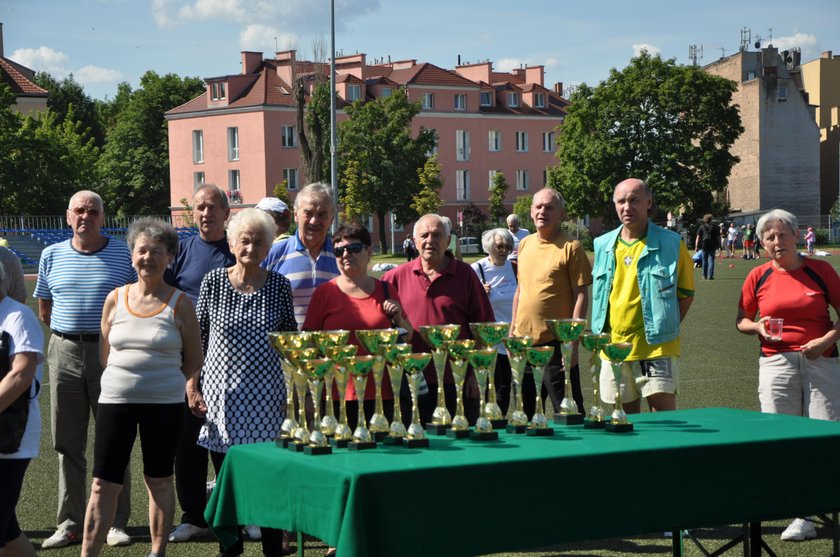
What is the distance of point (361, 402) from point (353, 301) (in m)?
1.64

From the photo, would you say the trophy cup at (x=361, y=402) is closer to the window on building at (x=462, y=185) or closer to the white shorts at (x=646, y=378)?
the white shorts at (x=646, y=378)

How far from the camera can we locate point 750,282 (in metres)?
7.20

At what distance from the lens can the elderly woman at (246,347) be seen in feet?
20.6

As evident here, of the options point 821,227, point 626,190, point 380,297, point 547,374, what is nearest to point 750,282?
point 626,190

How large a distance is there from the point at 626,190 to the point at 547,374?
1734 mm

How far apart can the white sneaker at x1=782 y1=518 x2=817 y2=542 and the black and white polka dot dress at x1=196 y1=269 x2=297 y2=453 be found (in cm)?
312

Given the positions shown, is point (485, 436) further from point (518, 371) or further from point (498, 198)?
point (498, 198)

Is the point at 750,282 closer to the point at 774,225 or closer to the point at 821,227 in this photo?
the point at 774,225

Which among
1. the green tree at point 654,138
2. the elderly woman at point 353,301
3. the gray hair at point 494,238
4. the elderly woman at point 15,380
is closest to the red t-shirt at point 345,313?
the elderly woman at point 353,301

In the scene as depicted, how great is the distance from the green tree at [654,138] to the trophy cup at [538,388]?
209 ft

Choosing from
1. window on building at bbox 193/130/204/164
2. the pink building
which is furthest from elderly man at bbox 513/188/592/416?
window on building at bbox 193/130/204/164

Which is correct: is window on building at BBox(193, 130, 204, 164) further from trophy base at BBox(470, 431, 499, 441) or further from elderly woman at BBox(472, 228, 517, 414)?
trophy base at BBox(470, 431, 499, 441)

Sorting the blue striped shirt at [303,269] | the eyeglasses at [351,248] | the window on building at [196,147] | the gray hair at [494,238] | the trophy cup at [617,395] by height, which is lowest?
the trophy cup at [617,395]

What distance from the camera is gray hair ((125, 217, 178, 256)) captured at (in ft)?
20.1
